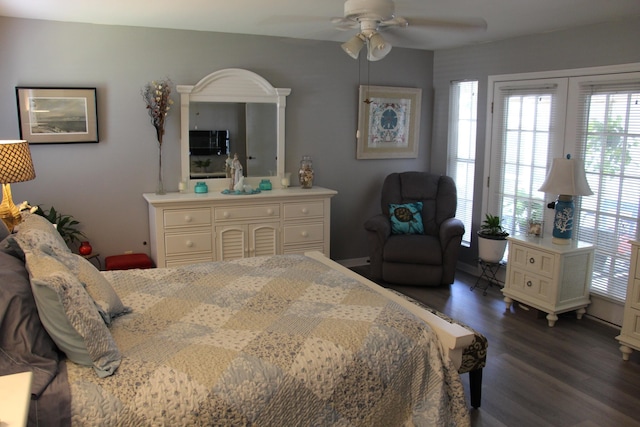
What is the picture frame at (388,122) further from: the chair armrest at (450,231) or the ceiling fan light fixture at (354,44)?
the ceiling fan light fixture at (354,44)

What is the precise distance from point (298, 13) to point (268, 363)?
2723mm

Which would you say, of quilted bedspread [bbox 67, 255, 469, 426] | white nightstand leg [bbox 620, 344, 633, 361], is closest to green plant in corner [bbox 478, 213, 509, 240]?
white nightstand leg [bbox 620, 344, 633, 361]

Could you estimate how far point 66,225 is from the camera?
4.36 m

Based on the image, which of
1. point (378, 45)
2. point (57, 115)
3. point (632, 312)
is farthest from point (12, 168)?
point (632, 312)

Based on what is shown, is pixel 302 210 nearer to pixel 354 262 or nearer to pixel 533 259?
pixel 354 262

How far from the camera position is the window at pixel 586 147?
13.0ft

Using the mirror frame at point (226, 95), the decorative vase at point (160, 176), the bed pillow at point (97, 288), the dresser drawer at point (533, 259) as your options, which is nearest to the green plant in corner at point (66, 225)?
the decorative vase at point (160, 176)

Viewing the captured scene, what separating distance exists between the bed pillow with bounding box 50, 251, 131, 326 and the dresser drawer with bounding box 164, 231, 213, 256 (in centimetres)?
191

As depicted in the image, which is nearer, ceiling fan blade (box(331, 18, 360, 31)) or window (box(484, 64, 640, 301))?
ceiling fan blade (box(331, 18, 360, 31))

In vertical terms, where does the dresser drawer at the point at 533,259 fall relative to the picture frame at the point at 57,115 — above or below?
below

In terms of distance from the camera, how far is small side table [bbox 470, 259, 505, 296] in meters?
4.87

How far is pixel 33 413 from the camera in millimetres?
1694

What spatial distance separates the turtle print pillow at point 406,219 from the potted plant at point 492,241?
613 millimetres

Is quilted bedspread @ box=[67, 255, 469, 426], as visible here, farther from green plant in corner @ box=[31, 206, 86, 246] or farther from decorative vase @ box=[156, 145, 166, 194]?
decorative vase @ box=[156, 145, 166, 194]
